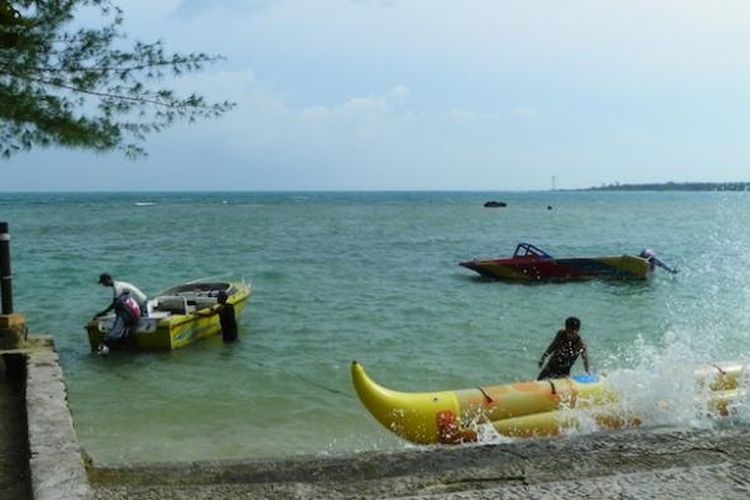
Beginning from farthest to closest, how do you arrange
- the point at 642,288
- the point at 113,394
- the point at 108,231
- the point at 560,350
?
the point at 108,231 → the point at 642,288 → the point at 113,394 → the point at 560,350

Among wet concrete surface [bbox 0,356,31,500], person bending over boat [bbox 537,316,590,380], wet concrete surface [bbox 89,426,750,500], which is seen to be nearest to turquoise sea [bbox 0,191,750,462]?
person bending over boat [bbox 537,316,590,380]

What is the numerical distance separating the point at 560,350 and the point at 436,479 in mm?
4901

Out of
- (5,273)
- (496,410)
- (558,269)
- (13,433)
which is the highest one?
(5,273)

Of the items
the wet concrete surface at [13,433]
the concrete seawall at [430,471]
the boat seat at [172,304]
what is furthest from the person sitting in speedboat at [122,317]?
the concrete seawall at [430,471]

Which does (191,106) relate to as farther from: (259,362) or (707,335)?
(707,335)

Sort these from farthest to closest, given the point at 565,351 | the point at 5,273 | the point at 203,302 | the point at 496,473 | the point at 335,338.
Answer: the point at 203,302
the point at 335,338
the point at 565,351
the point at 5,273
the point at 496,473

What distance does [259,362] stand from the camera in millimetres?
11445

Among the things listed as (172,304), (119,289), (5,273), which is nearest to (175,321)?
(119,289)

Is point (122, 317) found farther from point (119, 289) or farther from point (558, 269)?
point (558, 269)

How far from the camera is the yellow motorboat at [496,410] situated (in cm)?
665

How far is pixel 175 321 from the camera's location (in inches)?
465

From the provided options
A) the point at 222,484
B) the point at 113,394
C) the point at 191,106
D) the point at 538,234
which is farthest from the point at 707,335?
the point at 538,234

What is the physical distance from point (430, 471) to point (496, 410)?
3.21 metres

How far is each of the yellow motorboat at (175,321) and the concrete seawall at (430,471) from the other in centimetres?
733
